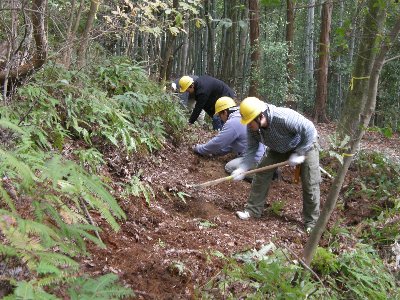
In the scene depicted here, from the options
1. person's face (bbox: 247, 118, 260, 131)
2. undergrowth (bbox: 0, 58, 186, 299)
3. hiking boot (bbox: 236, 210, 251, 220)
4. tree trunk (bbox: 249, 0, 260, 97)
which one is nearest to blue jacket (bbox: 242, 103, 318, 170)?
person's face (bbox: 247, 118, 260, 131)

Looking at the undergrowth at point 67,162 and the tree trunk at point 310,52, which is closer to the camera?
the undergrowth at point 67,162

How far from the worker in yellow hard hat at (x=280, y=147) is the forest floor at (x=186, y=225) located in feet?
0.92

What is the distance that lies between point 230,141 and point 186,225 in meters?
2.53

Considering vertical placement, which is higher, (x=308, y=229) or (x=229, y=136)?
(x=229, y=136)

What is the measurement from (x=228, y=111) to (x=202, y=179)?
4.11 feet

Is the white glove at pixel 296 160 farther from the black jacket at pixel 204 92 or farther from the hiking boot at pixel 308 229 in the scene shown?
the black jacket at pixel 204 92

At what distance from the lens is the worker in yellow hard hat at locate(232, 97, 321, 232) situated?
214 inches

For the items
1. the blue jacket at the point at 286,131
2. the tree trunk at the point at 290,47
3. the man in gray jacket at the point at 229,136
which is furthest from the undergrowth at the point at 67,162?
the tree trunk at the point at 290,47

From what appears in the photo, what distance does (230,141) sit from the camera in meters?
7.27

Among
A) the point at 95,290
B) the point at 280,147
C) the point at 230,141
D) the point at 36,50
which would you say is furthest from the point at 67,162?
the point at 230,141

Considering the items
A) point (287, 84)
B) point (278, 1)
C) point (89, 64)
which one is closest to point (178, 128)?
point (89, 64)

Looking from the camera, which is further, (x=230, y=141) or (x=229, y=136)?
(x=230, y=141)

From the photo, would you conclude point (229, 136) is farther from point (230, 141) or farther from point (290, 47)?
point (290, 47)

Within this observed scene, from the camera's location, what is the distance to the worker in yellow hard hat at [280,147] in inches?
214
